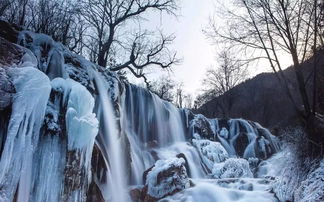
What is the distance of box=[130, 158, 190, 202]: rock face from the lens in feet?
24.1

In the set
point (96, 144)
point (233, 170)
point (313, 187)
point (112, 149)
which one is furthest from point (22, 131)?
point (233, 170)

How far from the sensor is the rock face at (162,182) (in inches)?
290

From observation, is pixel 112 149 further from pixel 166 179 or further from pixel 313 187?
pixel 313 187

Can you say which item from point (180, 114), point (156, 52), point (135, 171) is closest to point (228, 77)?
point (156, 52)

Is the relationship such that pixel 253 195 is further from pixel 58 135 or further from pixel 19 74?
pixel 19 74

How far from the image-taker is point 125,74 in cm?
2188

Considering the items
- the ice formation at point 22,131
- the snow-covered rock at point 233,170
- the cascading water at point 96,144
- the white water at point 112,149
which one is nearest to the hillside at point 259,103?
the cascading water at point 96,144

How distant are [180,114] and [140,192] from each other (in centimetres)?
760

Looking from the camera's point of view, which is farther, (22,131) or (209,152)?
(209,152)

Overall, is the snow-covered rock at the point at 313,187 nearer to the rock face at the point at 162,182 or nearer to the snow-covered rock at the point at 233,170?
the rock face at the point at 162,182

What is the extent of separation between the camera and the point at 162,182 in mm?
7535

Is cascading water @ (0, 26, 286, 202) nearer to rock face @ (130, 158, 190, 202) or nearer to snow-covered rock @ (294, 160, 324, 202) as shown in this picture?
rock face @ (130, 158, 190, 202)

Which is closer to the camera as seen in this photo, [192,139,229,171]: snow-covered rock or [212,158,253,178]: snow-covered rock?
[212,158,253,178]: snow-covered rock

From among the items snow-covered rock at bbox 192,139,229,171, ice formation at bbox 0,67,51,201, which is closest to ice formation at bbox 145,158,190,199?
ice formation at bbox 0,67,51,201
